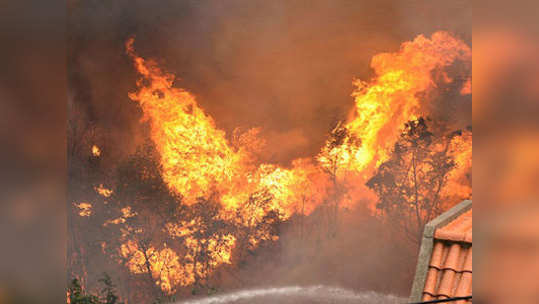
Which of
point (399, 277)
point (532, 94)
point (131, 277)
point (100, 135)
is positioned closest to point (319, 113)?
point (399, 277)

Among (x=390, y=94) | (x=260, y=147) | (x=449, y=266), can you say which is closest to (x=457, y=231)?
(x=449, y=266)

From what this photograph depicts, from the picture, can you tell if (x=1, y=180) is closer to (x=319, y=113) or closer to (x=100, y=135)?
(x=319, y=113)

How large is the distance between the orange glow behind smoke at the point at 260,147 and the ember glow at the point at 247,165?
0.01 meters

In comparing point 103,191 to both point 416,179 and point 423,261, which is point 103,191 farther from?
point 423,261

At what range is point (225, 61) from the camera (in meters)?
4.91

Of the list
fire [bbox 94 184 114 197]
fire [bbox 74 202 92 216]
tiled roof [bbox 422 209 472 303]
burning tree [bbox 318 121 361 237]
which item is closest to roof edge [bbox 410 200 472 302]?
tiled roof [bbox 422 209 472 303]

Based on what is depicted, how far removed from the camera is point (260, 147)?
194 inches

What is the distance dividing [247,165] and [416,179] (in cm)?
183

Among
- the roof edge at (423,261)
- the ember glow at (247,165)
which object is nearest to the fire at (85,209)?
the ember glow at (247,165)

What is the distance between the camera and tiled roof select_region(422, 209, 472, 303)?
2445 millimetres

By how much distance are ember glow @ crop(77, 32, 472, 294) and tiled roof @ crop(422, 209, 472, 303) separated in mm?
2218

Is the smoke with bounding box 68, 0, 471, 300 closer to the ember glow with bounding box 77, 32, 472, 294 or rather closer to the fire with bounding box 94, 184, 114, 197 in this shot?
the ember glow with bounding box 77, 32, 472, 294

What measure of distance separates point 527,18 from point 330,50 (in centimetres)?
459

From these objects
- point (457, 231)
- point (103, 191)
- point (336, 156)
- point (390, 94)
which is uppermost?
point (390, 94)
